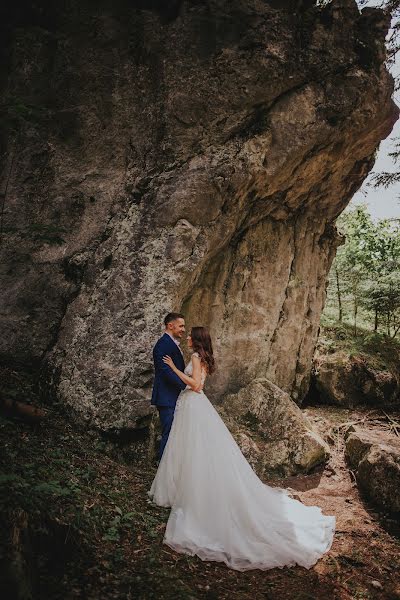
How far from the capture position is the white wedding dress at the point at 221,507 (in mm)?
4340

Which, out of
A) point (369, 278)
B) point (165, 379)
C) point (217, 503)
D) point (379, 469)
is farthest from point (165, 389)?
point (369, 278)

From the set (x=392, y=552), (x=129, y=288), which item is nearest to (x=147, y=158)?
(x=129, y=288)

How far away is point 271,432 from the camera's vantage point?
26.6 feet

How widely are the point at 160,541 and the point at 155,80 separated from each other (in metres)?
7.81

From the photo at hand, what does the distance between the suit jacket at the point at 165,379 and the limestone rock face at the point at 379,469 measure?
357 cm

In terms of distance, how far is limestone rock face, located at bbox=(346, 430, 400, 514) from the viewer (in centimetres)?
616

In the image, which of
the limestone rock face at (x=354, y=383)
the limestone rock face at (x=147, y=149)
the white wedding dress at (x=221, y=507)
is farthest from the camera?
the limestone rock face at (x=354, y=383)

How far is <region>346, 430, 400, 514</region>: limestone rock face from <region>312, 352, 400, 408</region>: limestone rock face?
3607mm

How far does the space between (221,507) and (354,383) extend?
25.0ft

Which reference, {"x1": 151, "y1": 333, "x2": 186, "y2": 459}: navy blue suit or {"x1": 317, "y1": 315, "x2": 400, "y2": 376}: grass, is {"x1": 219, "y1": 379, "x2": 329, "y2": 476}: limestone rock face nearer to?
{"x1": 151, "y1": 333, "x2": 186, "y2": 459}: navy blue suit

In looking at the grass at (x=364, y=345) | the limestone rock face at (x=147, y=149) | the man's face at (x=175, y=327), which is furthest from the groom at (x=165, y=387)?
the grass at (x=364, y=345)

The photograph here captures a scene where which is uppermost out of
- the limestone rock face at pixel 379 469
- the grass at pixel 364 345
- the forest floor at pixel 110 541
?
the grass at pixel 364 345

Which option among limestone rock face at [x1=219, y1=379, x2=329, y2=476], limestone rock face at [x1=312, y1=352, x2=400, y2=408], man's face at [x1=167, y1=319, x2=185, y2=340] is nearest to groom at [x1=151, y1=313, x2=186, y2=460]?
man's face at [x1=167, y1=319, x2=185, y2=340]

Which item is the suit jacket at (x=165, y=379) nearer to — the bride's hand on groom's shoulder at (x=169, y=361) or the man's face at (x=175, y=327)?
the bride's hand on groom's shoulder at (x=169, y=361)
